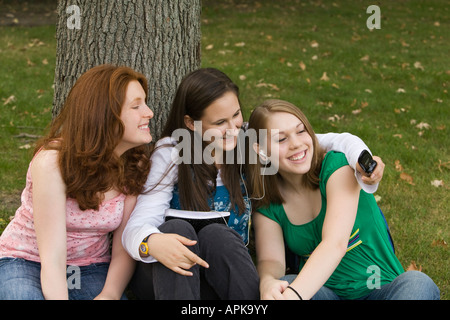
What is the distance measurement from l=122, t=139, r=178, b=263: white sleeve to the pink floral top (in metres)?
0.11

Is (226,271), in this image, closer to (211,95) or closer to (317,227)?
(317,227)

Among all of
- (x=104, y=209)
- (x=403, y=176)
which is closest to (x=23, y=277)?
(x=104, y=209)

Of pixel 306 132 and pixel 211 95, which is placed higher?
pixel 211 95

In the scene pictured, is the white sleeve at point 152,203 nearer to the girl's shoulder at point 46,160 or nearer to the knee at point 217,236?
the knee at point 217,236

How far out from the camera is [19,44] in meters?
8.62

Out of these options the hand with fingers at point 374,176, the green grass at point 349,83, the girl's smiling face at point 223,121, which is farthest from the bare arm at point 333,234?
the green grass at point 349,83

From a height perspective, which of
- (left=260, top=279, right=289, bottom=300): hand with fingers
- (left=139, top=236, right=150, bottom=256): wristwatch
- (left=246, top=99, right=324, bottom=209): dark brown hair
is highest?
(left=246, top=99, right=324, bottom=209): dark brown hair

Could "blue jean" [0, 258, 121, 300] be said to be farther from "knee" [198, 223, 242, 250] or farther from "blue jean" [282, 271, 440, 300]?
"blue jean" [282, 271, 440, 300]

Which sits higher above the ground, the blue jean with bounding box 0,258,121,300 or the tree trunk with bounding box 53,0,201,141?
the tree trunk with bounding box 53,0,201,141

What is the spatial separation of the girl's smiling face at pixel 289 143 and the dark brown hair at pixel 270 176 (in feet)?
0.11

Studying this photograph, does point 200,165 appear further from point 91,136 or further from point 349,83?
point 349,83

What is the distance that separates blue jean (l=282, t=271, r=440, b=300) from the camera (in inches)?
92.0

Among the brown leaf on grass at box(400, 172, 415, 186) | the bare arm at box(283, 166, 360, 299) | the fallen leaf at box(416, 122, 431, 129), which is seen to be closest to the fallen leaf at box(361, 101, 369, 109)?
the fallen leaf at box(416, 122, 431, 129)

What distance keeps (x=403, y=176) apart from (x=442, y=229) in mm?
848
